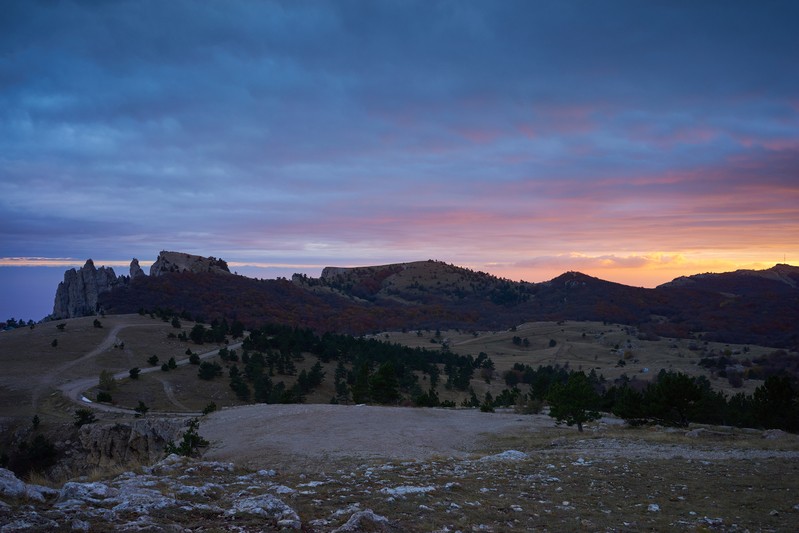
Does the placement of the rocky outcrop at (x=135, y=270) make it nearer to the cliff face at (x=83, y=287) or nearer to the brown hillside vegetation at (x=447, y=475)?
the cliff face at (x=83, y=287)

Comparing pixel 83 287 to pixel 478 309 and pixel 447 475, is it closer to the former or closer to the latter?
pixel 478 309

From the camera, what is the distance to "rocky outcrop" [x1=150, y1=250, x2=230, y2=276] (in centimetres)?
16862

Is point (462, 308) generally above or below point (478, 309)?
above

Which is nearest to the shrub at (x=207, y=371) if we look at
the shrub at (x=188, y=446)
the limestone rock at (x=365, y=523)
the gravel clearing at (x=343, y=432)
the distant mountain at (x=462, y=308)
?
the gravel clearing at (x=343, y=432)

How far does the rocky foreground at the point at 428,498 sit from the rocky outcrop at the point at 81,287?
156 m

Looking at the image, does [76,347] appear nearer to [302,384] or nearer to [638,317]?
[302,384]

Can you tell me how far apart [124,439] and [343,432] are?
64.3ft

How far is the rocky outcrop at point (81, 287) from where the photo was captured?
144 meters

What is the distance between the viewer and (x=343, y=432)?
24.3m

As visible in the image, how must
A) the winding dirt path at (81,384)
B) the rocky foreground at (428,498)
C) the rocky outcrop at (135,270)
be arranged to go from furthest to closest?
1. the rocky outcrop at (135,270)
2. the winding dirt path at (81,384)
3. the rocky foreground at (428,498)

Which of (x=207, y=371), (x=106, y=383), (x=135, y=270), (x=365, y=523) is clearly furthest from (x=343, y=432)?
(x=135, y=270)

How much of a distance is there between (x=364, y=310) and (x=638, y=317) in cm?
9700

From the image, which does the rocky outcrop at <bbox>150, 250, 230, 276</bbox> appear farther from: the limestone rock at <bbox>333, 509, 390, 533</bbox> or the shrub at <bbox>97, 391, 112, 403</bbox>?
the limestone rock at <bbox>333, 509, 390, 533</bbox>

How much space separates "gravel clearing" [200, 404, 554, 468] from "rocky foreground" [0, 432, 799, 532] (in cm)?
431
